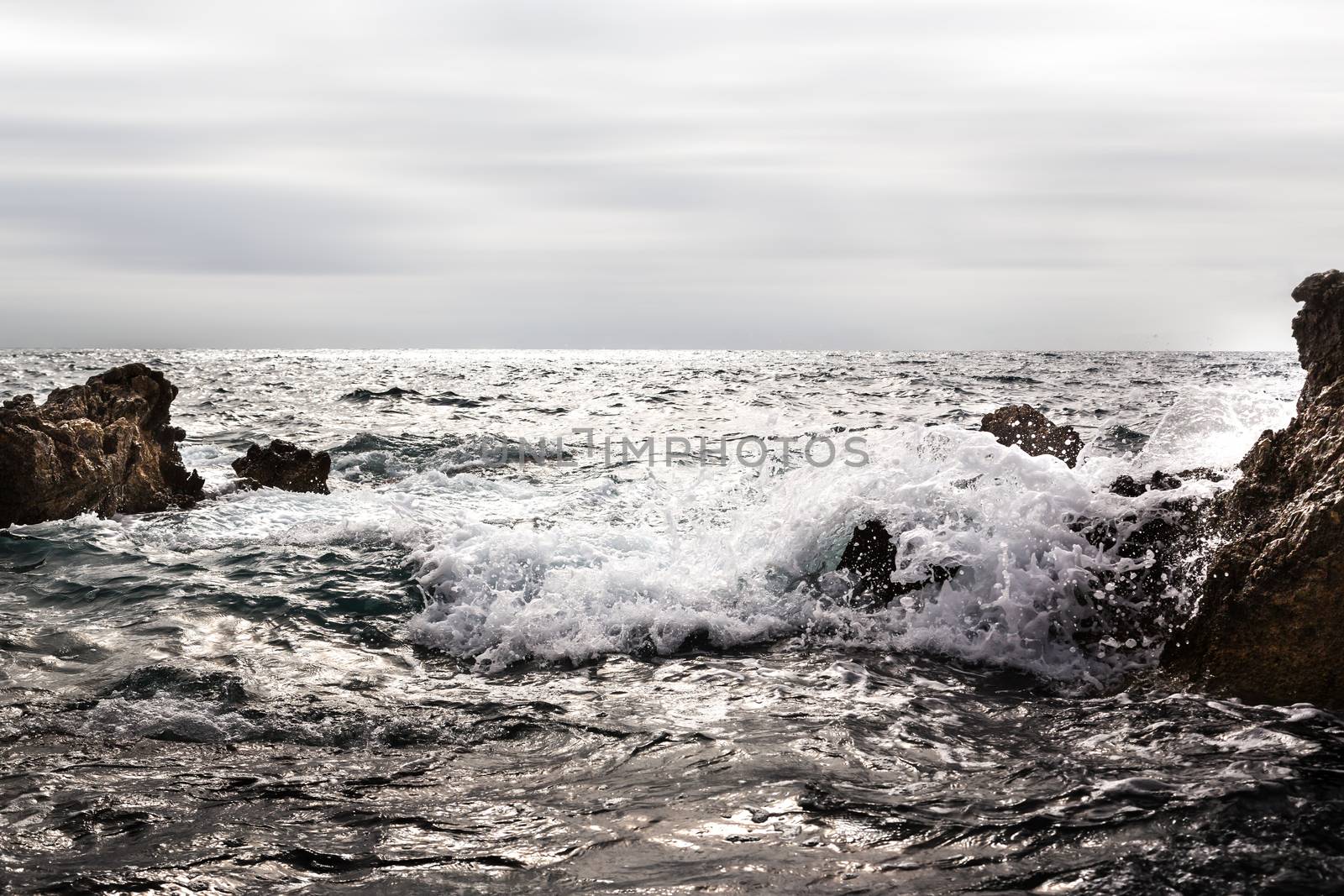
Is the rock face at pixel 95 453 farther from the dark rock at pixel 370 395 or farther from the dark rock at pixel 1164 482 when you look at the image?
the dark rock at pixel 370 395

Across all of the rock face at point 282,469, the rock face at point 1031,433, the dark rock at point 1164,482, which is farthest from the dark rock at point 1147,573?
the rock face at point 282,469

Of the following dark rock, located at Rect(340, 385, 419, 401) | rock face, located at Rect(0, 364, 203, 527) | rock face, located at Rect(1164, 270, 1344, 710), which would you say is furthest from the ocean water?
dark rock, located at Rect(340, 385, 419, 401)

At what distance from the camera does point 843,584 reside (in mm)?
5430

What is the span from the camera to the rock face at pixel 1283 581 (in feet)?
11.7

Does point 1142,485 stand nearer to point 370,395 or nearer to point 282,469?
point 282,469

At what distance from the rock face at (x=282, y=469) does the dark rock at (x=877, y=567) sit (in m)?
6.85

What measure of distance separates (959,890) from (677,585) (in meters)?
3.31

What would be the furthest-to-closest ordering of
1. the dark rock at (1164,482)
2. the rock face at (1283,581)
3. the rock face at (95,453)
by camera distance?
the rock face at (95,453) → the dark rock at (1164,482) → the rock face at (1283,581)

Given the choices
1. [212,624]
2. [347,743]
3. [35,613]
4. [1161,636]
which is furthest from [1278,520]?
[35,613]

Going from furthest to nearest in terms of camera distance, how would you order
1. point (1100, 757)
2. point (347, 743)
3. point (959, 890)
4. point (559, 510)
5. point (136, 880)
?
1. point (559, 510)
2. point (347, 743)
3. point (1100, 757)
4. point (136, 880)
5. point (959, 890)

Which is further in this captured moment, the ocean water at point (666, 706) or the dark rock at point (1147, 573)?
the dark rock at point (1147, 573)

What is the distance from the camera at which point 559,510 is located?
380 inches

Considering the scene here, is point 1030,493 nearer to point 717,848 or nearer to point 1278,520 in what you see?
point 1278,520

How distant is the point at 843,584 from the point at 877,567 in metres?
0.23
